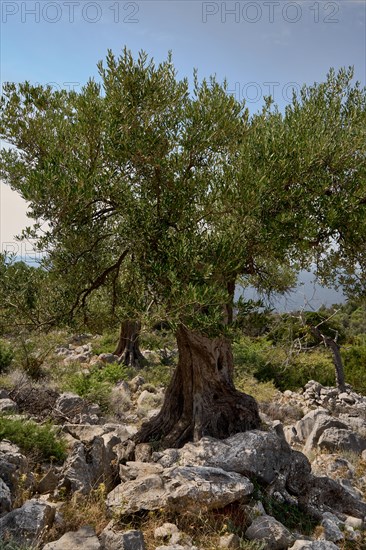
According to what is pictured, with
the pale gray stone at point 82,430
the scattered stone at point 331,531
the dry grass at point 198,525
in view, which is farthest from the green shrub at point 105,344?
the dry grass at point 198,525

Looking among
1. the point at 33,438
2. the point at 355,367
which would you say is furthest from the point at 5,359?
the point at 355,367

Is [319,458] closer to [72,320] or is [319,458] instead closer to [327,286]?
[327,286]

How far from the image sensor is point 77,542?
6660 mm

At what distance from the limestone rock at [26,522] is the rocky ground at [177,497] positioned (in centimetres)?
1

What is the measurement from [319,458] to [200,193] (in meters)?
8.43

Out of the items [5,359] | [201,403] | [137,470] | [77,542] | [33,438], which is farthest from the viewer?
[5,359]

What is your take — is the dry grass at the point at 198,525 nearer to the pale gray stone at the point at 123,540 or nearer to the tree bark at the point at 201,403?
the pale gray stone at the point at 123,540

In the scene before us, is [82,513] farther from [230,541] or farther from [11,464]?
[230,541]

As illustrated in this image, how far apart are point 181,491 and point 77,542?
2.00 meters

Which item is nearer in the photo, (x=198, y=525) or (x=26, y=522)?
(x=26, y=522)

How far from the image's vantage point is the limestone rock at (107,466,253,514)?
7953mm

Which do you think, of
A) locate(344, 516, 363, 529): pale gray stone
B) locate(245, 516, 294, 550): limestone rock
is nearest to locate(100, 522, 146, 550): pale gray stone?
locate(245, 516, 294, 550): limestone rock

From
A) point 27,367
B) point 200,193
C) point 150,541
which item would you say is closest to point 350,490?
point 150,541

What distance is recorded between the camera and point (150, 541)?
744cm
